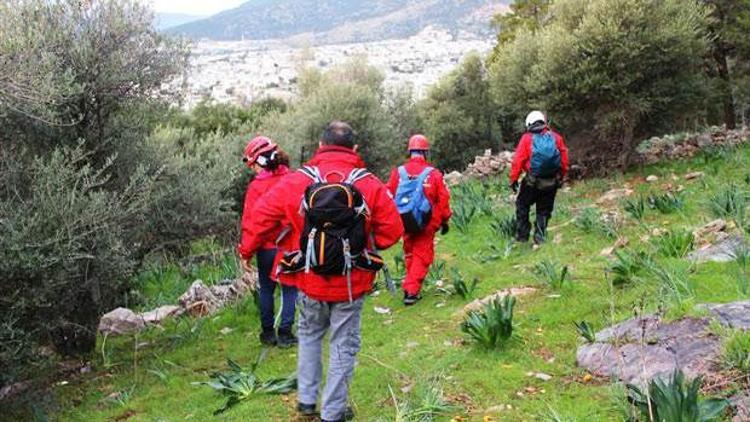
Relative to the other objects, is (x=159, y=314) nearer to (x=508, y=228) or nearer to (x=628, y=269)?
(x=508, y=228)

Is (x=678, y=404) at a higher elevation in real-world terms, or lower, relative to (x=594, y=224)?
higher

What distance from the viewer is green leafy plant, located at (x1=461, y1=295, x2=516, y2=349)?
17.2ft

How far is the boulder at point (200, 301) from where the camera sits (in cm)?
877

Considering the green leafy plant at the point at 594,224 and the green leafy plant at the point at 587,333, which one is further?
the green leafy plant at the point at 594,224

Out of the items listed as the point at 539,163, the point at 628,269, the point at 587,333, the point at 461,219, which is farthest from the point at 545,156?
the point at 587,333

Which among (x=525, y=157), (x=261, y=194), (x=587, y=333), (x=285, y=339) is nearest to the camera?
(x=587, y=333)

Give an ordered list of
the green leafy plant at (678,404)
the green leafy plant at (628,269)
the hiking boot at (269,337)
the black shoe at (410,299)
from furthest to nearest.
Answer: the black shoe at (410,299)
the hiking boot at (269,337)
the green leafy plant at (628,269)
the green leafy plant at (678,404)

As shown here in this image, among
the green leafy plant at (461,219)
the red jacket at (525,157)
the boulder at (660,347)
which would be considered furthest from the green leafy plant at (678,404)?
the green leafy plant at (461,219)

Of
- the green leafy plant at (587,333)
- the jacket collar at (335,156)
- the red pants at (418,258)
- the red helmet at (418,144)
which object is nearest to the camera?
the jacket collar at (335,156)

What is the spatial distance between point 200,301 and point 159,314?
0.56 m

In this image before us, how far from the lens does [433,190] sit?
23.4ft

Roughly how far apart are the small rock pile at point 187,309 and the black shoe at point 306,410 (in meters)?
3.81

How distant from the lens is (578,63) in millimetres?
15312

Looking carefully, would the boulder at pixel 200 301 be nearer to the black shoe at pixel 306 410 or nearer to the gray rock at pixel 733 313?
the black shoe at pixel 306 410
